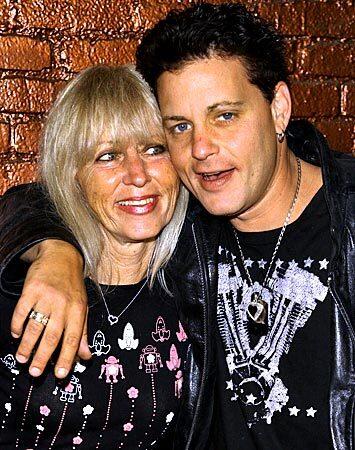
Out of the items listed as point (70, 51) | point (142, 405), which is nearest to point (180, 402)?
point (142, 405)

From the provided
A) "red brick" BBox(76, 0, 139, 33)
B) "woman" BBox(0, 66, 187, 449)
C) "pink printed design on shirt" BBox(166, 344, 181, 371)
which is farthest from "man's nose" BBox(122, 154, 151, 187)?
"red brick" BBox(76, 0, 139, 33)

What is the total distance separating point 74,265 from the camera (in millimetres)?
1432

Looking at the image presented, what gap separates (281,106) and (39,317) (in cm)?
65

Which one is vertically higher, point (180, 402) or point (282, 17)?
point (282, 17)

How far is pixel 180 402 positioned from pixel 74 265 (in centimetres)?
40

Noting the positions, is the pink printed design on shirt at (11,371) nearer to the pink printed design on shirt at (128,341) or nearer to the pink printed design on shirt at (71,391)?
the pink printed design on shirt at (71,391)

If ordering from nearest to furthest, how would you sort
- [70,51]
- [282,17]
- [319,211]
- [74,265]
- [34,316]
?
[34,316], [74,265], [319,211], [70,51], [282,17]

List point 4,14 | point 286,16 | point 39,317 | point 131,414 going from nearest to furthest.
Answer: point 39,317 → point 131,414 → point 4,14 → point 286,16

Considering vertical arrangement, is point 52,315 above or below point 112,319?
above

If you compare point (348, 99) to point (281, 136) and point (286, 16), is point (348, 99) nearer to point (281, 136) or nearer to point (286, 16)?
point (286, 16)

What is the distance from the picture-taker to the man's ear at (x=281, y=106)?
162 cm

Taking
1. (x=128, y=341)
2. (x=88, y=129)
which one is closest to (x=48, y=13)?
(x=88, y=129)

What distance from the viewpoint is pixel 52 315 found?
4.14 ft

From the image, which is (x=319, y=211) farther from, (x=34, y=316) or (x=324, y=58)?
(x=324, y=58)
